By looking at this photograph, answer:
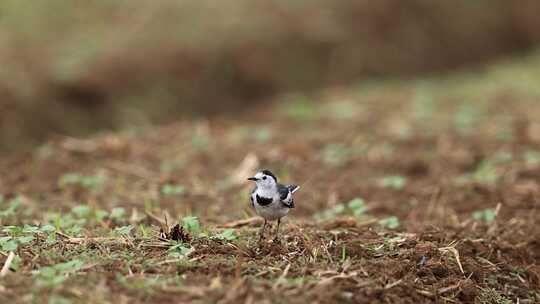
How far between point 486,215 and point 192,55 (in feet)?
21.3

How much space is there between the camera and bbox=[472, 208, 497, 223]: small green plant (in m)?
7.06

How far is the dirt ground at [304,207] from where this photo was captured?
4.80 metres

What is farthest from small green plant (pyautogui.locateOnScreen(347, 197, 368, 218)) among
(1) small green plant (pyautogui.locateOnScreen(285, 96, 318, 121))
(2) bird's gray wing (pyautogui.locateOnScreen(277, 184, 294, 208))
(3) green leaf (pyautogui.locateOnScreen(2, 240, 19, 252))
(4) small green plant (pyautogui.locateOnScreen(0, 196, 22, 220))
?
(1) small green plant (pyautogui.locateOnScreen(285, 96, 318, 121))

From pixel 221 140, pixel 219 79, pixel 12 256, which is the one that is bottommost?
pixel 12 256

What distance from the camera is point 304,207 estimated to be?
7.70 meters

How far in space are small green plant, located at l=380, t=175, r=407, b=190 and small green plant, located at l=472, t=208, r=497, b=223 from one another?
1.14 m

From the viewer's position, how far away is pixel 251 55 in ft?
42.9

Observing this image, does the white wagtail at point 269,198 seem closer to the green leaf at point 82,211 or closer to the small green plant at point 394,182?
the green leaf at point 82,211

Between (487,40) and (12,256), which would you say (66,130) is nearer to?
(12,256)

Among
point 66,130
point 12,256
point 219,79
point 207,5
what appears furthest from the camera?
point 207,5

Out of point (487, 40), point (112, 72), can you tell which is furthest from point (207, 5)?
point (487, 40)

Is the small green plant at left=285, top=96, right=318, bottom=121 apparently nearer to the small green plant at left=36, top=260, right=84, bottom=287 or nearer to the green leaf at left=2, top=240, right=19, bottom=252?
the green leaf at left=2, top=240, right=19, bottom=252

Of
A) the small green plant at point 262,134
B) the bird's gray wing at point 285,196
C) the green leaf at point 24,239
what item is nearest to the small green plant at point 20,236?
the green leaf at point 24,239

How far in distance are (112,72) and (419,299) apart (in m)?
7.69
